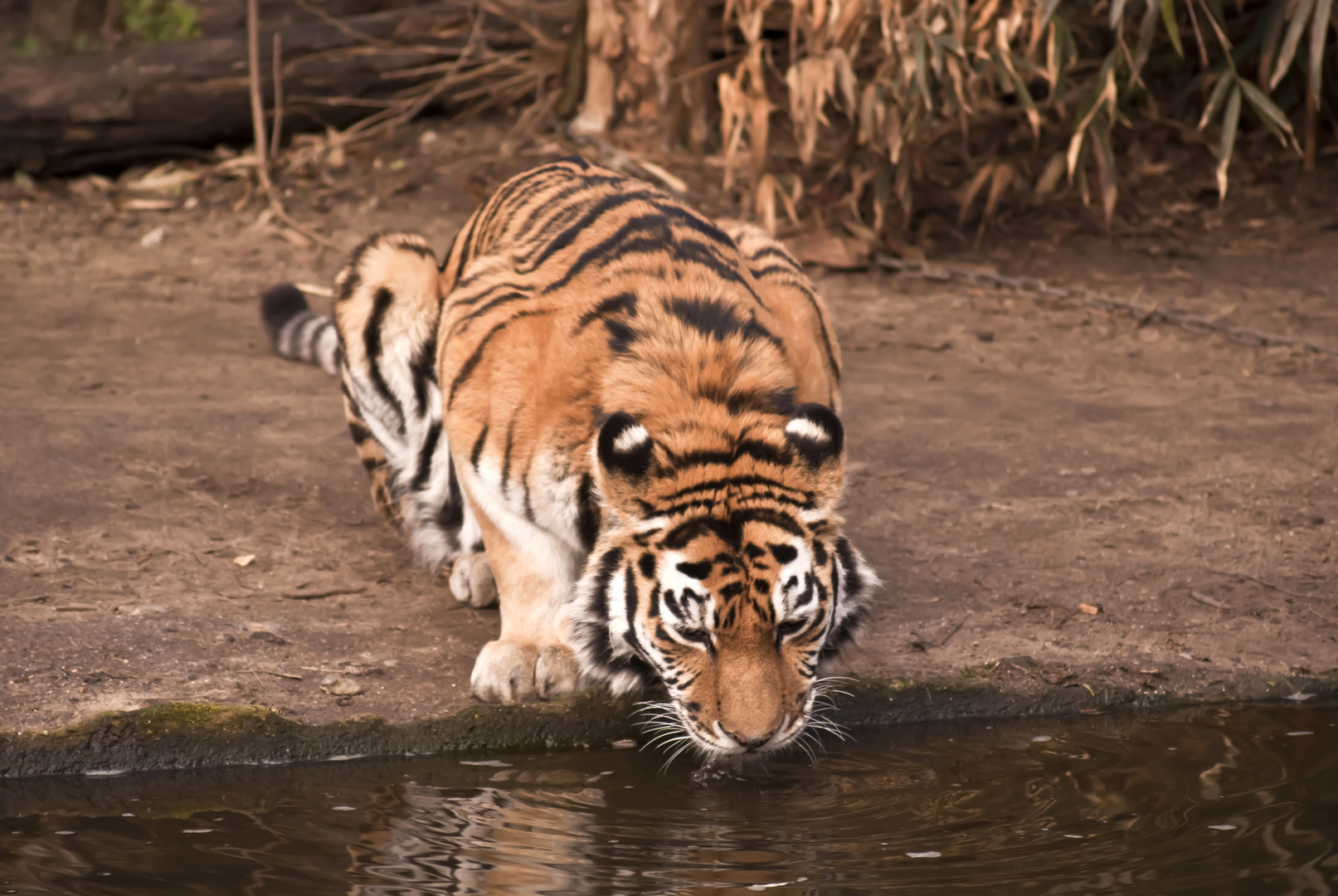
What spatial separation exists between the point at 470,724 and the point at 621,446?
2.76 feet

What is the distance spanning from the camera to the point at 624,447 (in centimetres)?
279

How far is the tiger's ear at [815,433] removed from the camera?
2824 mm

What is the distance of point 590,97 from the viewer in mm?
8031

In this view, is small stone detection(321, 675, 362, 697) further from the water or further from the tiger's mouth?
the tiger's mouth

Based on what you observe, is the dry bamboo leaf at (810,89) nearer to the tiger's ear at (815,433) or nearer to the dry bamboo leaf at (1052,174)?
the dry bamboo leaf at (1052,174)

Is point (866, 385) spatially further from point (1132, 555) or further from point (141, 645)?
point (141, 645)

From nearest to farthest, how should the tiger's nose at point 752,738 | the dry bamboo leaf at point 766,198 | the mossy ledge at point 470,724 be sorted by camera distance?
the tiger's nose at point 752,738
the mossy ledge at point 470,724
the dry bamboo leaf at point 766,198

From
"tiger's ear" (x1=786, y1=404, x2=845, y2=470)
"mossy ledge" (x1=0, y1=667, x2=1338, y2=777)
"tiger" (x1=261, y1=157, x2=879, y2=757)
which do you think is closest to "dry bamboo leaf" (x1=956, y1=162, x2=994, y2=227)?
"tiger" (x1=261, y1=157, x2=879, y2=757)

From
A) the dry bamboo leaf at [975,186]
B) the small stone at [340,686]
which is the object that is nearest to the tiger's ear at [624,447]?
the small stone at [340,686]

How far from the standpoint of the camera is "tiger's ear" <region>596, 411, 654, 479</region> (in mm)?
2779

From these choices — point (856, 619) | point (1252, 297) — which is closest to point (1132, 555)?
point (856, 619)

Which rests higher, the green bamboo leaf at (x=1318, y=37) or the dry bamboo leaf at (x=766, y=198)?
the green bamboo leaf at (x=1318, y=37)

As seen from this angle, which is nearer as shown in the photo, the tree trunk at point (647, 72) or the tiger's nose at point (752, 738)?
the tiger's nose at point (752, 738)

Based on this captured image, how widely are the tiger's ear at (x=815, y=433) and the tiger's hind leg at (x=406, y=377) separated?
144cm
